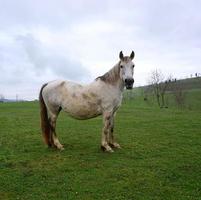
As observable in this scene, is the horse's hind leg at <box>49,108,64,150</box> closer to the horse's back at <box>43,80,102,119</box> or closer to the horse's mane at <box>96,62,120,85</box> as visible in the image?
the horse's back at <box>43,80,102,119</box>

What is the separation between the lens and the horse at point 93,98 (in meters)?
9.63

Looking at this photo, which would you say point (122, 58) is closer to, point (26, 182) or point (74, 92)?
point (74, 92)

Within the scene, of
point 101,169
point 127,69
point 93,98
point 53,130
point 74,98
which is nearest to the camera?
point 101,169

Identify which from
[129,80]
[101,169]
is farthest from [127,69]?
[101,169]

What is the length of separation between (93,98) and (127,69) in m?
1.34

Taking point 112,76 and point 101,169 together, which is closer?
point 101,169

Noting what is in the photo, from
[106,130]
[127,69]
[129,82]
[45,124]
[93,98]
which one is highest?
[127,69]

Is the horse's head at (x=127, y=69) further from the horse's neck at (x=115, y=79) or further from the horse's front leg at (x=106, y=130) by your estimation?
the horse's front leg at (x=106, y=130)

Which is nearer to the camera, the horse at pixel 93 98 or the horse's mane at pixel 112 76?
the horse at pixel 93 98

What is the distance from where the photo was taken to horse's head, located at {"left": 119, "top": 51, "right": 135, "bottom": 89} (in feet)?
29.8

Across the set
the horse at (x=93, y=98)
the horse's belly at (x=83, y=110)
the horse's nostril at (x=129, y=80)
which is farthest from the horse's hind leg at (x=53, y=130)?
the horse's nostril at (x=129, y=80)

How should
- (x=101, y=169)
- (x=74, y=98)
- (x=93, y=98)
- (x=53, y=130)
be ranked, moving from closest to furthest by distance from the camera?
(x=101, y=169) → (x=93, y=98) → (x=74, y=98) → (x=53, y=130)

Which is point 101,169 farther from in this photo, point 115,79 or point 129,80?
point 115,79

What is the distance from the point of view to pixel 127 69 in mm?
9203
